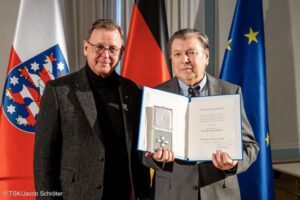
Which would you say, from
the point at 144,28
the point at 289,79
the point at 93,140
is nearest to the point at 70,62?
the point at 144,28

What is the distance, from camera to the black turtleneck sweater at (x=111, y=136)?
1.31 metres

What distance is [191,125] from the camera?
48.9 inches

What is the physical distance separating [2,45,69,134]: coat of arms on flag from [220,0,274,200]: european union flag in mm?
1213

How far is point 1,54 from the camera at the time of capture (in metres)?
2.20

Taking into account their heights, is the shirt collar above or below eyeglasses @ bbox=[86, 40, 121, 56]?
below

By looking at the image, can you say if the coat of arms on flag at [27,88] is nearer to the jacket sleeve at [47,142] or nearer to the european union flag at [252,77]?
the jacket sleeve at [47,142]

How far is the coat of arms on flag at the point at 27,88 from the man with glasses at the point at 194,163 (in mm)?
845

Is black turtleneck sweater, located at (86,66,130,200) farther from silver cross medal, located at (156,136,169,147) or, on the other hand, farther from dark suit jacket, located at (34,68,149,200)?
silver cross medal, located at (156,136,169,147)

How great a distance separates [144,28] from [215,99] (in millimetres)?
1047

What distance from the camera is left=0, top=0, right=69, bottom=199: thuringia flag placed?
1.82 metres

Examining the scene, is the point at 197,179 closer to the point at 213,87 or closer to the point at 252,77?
the point at 213,87

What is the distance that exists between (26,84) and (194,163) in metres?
1.14

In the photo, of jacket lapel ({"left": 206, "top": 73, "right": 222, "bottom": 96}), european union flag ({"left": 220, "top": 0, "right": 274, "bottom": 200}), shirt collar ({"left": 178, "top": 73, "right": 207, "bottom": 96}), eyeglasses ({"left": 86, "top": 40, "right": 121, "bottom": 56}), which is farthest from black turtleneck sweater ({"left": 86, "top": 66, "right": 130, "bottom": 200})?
european union flag ({"left": 220, "top": 0, "right": 274, "bottom": 200})

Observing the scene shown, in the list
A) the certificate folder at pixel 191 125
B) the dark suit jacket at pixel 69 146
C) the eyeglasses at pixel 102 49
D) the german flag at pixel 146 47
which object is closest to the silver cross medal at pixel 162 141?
the certificate folder at pixel 191 125
